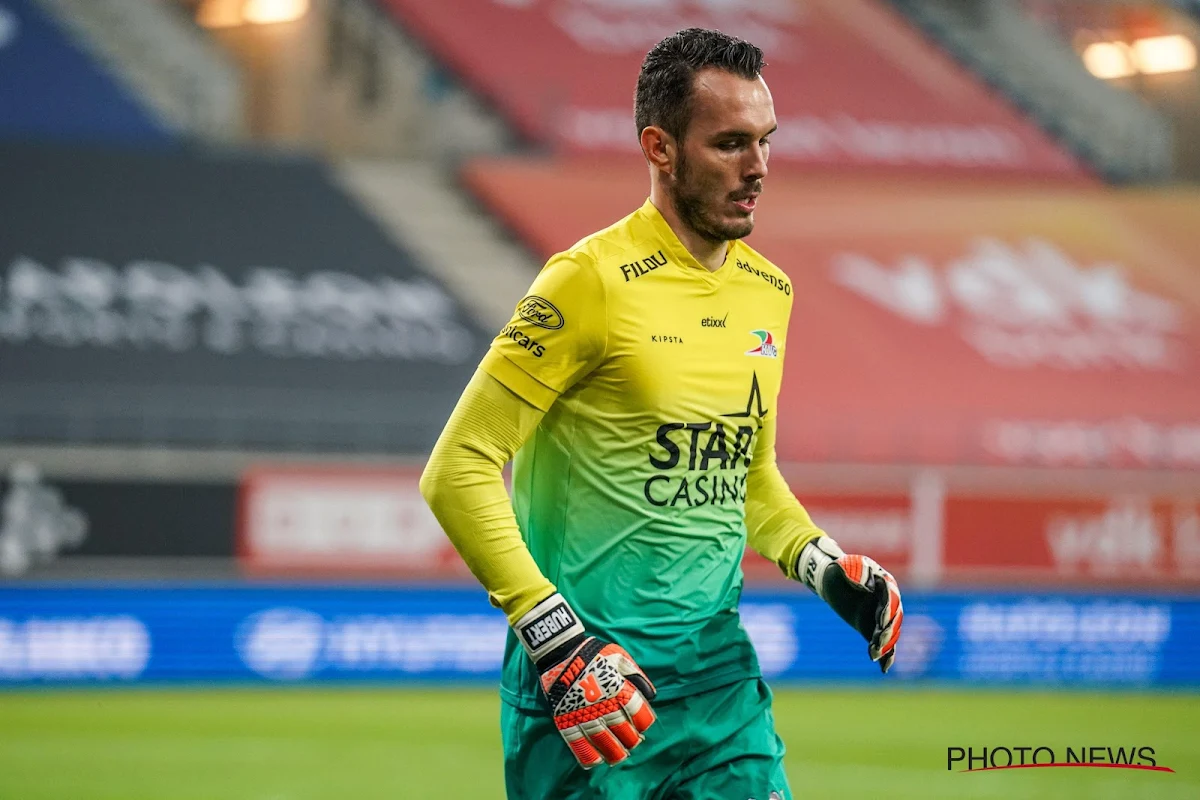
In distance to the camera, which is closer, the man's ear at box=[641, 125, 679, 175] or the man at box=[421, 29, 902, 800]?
the man at box=[421, 29, 902, 800]

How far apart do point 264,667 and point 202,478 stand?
1927 mm

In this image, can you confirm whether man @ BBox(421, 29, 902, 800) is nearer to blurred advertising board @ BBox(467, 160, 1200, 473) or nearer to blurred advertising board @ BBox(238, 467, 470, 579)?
blurred advertising board @ BBox(238, 467, 470, 579)

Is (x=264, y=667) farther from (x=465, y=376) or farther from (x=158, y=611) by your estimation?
(x=465, y=376)

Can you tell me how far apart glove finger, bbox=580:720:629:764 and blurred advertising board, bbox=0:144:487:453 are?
12.1 meters

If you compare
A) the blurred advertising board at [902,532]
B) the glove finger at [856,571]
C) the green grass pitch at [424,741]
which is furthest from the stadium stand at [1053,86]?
the glove finger at [856,571]

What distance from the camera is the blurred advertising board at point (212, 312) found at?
1527cm

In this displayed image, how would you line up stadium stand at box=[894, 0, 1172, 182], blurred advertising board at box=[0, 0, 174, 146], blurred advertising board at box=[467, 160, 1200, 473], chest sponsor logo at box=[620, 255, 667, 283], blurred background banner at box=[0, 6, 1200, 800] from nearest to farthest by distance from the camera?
1. chest sponsor logo at box=[620, 255, 667, 283]
2. blurred background banner at box=[0, 6, 1200, 800]
3. blurred advertising board at box=[0, 0, 174, 146]
4. blurred advertising board at box=[467, 160, 1200, 473]
5. stadium stand at box=[894, 0, 1172, 182]

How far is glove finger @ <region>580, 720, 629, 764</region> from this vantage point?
2910mm

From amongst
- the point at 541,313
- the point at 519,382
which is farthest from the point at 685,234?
the point at 519,382

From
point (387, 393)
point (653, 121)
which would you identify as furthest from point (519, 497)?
point (387, 393)

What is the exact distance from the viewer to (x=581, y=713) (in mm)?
2912

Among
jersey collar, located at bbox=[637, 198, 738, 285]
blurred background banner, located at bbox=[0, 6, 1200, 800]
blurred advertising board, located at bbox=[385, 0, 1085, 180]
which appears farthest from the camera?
blurred advertising board, located at bbox=[385, 0, 1085, 180]

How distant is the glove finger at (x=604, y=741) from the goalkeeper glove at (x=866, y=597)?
2.21 ft

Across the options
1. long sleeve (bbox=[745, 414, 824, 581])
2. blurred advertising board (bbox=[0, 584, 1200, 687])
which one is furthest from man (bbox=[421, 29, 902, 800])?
blurred advertising board (bbox=[0, 584, 1200, 687])
